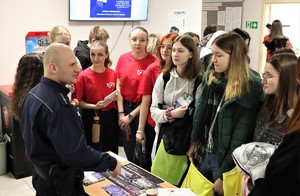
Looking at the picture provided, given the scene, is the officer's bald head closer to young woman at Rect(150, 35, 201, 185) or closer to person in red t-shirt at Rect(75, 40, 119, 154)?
young woman at Rect(150, 35, 201, 185)

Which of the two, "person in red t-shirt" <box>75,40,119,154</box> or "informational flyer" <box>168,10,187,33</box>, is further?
"informational flyer" <box>168,10,187,33</box>

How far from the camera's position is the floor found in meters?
3.20

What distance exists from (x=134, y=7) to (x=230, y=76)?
284 centimetres

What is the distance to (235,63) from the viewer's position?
6.64 feet

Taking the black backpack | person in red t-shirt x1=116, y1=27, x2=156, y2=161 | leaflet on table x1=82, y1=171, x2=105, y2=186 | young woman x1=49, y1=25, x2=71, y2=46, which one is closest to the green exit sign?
person in red t-shirt x1=116, y1=27, x2=156, y2=161

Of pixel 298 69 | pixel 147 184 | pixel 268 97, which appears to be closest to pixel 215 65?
pixel 268 97

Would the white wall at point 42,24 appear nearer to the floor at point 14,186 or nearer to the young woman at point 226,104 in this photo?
the floor at point 14,186

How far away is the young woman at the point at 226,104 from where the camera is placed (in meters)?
1.97

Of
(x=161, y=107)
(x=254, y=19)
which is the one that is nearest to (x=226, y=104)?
(x=161, y=107)

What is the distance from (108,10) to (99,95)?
1.73m

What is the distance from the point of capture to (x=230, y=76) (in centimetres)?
202

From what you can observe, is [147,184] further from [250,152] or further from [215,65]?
[215,65]

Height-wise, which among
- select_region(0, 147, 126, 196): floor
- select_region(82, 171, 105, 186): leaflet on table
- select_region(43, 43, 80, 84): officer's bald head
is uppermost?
select_region(43, 43, 80, 84): officer's bald head

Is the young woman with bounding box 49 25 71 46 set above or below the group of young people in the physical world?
above
